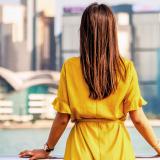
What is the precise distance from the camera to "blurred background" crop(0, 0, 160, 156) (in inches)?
205

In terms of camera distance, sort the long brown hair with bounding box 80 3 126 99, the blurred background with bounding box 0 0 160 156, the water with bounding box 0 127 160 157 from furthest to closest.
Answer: the water with bounding box 0 127 160 157 → the blurred background with bounding box 0 0 160 156 → the long brown hair with bounding box 80 3 126 99

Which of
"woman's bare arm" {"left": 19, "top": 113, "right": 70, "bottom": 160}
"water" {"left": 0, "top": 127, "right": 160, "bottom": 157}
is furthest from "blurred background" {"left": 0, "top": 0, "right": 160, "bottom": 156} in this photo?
"woman's bare arm" {"left": 19, "top": 113, "right": 70, "bottom": 160}

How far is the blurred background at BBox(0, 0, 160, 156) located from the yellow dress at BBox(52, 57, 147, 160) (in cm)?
399

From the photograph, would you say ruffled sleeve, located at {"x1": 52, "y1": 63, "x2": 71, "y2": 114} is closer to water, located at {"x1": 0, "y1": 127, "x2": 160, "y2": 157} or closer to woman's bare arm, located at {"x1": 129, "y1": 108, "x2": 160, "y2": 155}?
woman's bare arm, located at {"x1": 129, "y1": 108, "x2": 160, "y2": 155}

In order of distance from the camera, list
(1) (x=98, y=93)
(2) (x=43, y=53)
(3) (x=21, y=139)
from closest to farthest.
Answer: (1) (x=98, y=93) → (2) (x=43, y=53) → (3) (x=21, y=139)

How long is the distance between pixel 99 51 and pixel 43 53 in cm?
418

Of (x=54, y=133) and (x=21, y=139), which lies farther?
(x=21, y=139)

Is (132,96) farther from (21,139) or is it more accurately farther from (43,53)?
(21,139)

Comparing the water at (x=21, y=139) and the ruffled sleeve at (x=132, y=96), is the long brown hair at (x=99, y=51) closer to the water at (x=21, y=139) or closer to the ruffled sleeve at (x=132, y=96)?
the ruffled sleeve at (x=132, y=96)

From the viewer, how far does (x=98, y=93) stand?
1.12 metres

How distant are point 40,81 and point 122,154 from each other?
4274mm

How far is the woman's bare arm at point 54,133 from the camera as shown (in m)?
1.17

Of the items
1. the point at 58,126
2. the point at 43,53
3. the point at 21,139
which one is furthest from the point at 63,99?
the point at 21,139

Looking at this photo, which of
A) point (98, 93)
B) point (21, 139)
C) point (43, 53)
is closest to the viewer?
point (98, 93)
